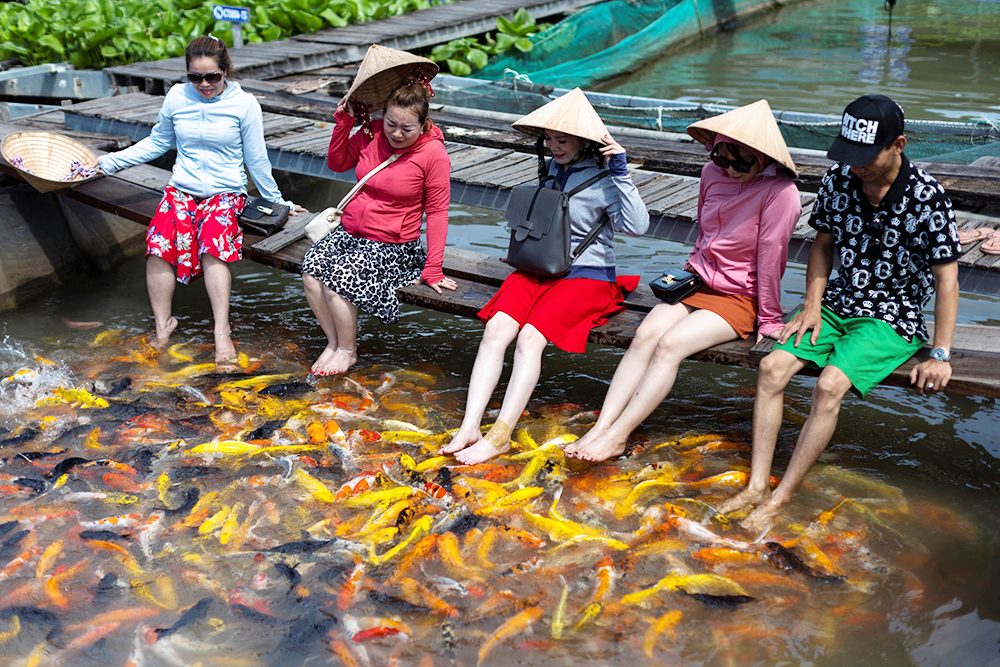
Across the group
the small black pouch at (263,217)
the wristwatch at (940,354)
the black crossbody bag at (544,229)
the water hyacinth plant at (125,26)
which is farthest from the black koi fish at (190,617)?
the water hyacinth plant at (125,26)

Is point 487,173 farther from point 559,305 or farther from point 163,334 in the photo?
point 163,334

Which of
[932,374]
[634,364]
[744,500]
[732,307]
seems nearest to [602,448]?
[634,364]

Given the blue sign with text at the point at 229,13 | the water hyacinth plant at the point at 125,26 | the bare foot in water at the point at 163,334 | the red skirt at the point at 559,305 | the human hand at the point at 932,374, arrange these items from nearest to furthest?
the human hand at the point at 932,374
the red skirt at the point at 559,305
the bare foot in water at the point at 163,334
the blue sign with text at the point at 229,13
the water hyacinth plant at the point at 125,26

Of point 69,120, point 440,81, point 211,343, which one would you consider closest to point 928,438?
point 211,343

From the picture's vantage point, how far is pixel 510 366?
6.15 meters

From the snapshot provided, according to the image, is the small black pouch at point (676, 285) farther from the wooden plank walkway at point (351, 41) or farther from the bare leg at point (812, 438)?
the wooden plank walkway at point (351, 41)

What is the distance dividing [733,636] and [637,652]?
1.33ft

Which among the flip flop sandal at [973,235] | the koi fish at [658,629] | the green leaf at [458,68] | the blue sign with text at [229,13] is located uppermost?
the blue sign with text at [229,13]

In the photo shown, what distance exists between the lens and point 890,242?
4.01m

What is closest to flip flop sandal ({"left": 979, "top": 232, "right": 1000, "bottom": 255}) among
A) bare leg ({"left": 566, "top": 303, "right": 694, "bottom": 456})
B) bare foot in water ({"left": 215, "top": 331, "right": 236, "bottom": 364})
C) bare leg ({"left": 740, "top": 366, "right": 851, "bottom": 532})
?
bare leg ({"left": 740, "top": 366, "right": 851, "bottom": 532})

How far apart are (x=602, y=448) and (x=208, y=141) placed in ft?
10.6

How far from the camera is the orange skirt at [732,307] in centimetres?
451

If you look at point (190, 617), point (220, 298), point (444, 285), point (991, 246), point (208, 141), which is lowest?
point (190, 617)

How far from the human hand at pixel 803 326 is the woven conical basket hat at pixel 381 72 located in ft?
8.14
